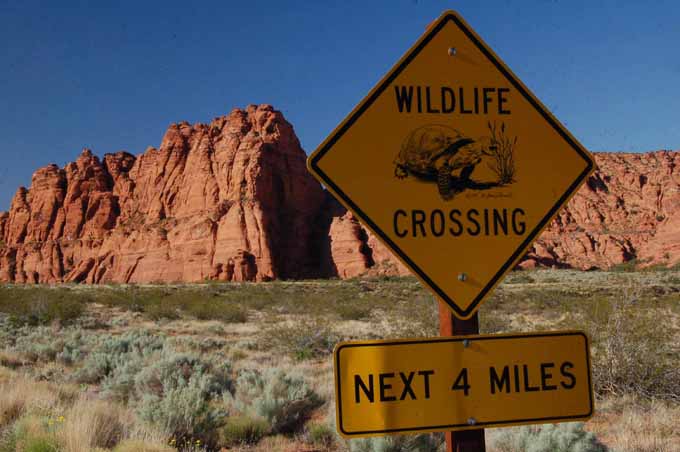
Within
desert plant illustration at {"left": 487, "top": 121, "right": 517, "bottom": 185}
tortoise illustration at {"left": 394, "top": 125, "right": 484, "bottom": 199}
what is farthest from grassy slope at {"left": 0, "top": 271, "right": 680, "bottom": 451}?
desert plant illustration at {"left": 487, "top": 121, "right": 517, "bottom": 185}

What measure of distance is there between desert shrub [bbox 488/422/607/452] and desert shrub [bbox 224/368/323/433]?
2404 millimetres

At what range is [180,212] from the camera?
78.6m

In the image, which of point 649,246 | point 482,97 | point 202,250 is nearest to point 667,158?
point 649,246

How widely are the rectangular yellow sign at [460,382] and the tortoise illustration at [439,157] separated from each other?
0.60 m

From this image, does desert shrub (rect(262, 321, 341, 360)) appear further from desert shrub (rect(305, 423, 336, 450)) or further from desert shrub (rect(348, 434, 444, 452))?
desert shrub (rect(348, 434, 444, 452))

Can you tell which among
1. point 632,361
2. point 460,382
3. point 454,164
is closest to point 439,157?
point 454,164

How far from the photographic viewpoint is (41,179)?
322 ft

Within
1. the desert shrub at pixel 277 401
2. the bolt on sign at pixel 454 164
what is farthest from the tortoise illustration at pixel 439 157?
the desert shrub at pixel 277 401

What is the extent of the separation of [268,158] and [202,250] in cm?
1665

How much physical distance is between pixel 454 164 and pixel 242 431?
15.0ft

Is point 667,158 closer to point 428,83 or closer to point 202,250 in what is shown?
point 202,250

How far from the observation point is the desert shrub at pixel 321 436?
18.1 ft

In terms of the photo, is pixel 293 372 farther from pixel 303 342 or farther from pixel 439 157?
pixel 439 157

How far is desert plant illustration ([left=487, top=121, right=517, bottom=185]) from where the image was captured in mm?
2070
